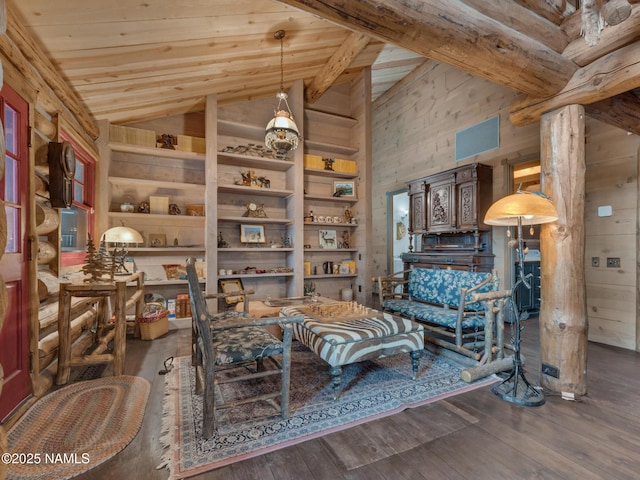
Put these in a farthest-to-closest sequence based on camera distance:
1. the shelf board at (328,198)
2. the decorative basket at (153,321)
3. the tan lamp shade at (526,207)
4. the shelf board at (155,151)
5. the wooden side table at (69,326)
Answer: the shelf board at (328,198) < the shelf board at (155,151) < the decorative basket at (153,321) < the wooden side table at (69,326) < the tan lamp shade at (526,207)

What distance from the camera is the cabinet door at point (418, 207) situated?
5.14 meters

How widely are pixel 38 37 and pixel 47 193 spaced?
1132 millimetres

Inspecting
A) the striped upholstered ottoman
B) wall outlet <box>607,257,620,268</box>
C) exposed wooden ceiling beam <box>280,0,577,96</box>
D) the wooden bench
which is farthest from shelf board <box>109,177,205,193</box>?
wall outlet <box>607,257,620,268</box>

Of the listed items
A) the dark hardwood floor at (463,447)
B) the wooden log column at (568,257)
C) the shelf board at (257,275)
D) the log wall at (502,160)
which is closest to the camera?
the dark hardwood floor at (463,447)

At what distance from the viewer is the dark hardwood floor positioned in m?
1.42

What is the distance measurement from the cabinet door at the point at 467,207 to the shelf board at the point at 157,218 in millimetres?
3706

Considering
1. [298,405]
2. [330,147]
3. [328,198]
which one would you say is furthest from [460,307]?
[330,147]

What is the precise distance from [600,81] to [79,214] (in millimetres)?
4801

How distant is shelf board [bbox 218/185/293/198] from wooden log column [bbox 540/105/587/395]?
3.03 meters

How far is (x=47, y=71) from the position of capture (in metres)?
2.24

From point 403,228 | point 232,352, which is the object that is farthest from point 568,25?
point 403,228

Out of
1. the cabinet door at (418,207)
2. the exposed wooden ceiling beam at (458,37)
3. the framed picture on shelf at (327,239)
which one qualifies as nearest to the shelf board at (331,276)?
the framed picture on shelf at (327,239)

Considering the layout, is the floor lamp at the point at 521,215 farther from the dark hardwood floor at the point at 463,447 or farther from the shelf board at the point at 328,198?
the shelf board at the point at 328,198

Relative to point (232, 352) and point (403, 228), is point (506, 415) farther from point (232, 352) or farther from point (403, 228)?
point (403, 228)
